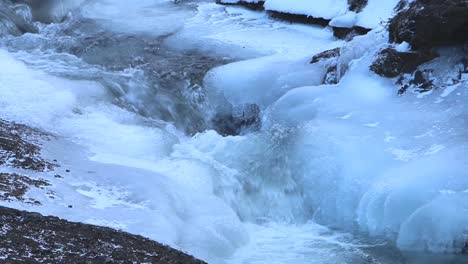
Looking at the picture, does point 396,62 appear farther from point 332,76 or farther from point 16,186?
point 16,186

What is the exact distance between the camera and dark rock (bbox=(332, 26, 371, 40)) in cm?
1357

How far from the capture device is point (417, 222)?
752 centimetres

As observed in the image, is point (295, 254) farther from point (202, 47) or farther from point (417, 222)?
point (202, 47)

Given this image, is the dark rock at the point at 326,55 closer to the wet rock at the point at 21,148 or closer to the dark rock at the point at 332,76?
the dark rock at the point at 332,76

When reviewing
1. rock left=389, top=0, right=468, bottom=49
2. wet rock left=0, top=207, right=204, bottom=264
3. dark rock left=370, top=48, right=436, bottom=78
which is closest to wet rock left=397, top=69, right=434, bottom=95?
dark rock left=370, top=48, right=436, bottom=78

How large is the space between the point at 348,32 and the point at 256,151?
5192 millimetres

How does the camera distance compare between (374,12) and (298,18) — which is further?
A: (298,18)

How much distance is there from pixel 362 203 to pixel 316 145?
4.72ft

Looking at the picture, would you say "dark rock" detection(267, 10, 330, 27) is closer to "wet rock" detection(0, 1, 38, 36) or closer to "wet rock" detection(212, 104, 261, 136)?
"wet rock" detection(212, 104, 261, 136)

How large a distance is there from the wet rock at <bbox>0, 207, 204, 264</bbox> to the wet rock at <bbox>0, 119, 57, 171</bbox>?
174 centimetres

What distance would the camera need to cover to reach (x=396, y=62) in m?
10.4

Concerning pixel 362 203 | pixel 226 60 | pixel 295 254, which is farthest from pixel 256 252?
pixel 226 60

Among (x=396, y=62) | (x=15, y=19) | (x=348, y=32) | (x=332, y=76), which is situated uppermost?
(x=15, y=19)

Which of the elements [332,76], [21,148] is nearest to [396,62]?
[332,76]
